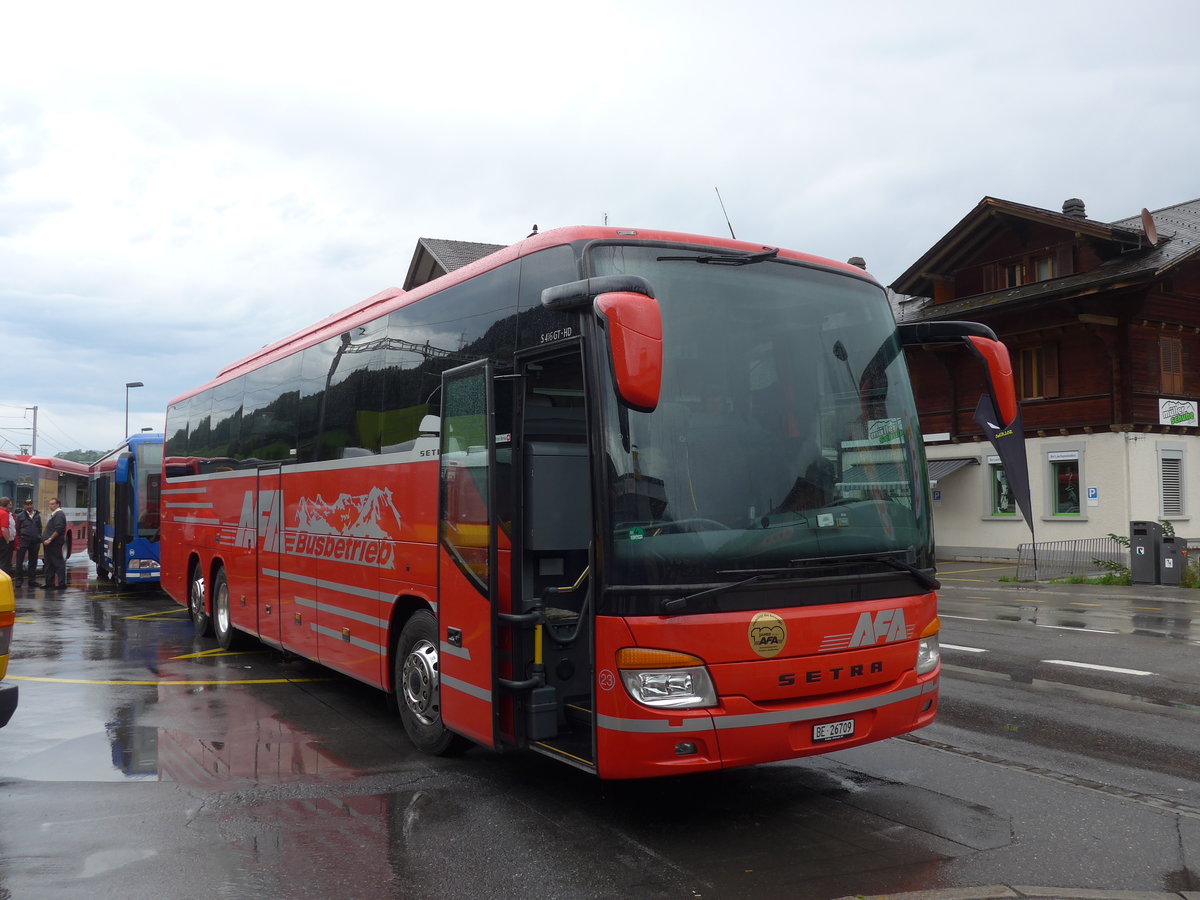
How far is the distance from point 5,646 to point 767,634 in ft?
14.0

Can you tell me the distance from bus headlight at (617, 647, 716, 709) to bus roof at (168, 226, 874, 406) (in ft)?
7.13

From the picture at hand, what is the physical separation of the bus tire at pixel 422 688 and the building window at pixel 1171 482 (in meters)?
27.7

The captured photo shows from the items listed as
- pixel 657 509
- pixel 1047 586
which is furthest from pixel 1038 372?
pixel 657 509

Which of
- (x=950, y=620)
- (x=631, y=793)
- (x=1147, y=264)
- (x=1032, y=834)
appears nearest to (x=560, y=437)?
(x=631, y=793)

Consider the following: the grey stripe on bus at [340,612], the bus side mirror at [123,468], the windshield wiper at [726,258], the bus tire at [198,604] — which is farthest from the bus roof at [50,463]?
the windshield wiper at [726,258]

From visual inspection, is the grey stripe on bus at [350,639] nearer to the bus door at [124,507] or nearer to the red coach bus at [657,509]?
the red coach bus at [657,509]

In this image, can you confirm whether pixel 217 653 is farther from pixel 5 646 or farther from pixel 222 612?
pixel 5 646

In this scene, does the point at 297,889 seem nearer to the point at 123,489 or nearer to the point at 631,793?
the point at 631,793

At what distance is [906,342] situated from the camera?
6582 millimetres

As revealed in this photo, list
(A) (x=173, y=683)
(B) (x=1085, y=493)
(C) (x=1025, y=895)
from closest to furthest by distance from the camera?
(C) (x=1025, y=895)
(A) (x=173, y=683)
(B) (x=1085, y=493)

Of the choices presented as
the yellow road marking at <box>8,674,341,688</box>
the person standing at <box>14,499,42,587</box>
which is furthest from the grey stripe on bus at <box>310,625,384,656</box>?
the person standing at <box>14,499,42,587</box>

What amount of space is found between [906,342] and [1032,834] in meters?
2.87

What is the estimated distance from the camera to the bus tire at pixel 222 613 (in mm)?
12406

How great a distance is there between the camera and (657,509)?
5.20m
